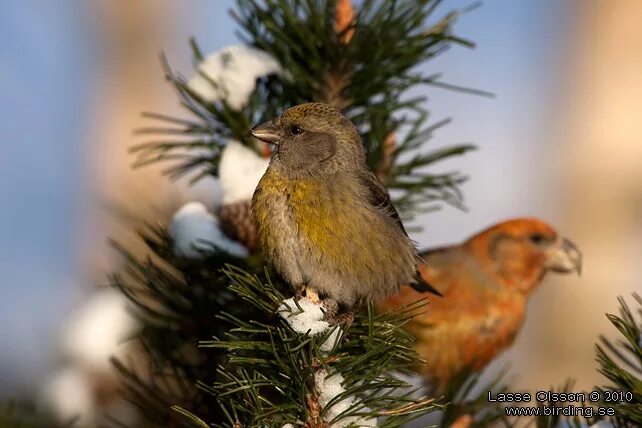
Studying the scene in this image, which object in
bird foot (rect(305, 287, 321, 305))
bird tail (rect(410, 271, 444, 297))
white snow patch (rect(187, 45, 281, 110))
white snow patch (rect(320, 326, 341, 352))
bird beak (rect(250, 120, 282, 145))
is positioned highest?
white snow patch (rect(187, 45, 281, 110))

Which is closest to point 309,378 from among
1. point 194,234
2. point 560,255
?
point 194,234

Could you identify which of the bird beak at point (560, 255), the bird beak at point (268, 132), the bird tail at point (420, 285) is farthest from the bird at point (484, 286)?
the bird beak at point (268, 132)

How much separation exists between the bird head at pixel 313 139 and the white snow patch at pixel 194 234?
32 centimetres

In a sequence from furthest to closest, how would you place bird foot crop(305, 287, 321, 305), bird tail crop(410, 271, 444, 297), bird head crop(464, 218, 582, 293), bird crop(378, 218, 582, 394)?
bird head crop(464, 218, 582, 293) < bird crop(378, 218, 582, 394) < bird tail crop(410, 271, 444, 297) < bird foot crop(305, 287, 321, 305)

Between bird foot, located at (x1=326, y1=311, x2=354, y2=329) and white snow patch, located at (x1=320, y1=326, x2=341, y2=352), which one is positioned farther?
bird foot, located at (x1=326, y1=311, x2=354, y2=329)

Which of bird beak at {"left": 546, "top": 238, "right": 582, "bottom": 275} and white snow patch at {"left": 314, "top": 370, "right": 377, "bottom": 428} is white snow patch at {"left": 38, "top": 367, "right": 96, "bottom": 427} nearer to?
white snow patch at {"left": 314, "top": 370, "right": 377, "bottom": 428}

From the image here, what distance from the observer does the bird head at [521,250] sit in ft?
13.6

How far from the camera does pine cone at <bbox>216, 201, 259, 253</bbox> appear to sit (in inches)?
105

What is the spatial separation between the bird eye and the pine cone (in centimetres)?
198

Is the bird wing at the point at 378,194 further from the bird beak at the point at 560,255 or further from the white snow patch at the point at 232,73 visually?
the bird beak at the point at 560,255

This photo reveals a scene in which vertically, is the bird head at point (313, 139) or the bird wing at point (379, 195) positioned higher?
the bird head at point (313, 139)

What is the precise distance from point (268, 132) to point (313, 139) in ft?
0.67

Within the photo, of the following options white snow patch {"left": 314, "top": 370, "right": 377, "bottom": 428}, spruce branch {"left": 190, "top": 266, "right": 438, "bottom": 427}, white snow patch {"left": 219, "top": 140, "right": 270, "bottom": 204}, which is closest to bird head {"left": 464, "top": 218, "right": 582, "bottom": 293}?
white snow patch {"left": 219, "top": 140, "right": 270, "bottom": 204}

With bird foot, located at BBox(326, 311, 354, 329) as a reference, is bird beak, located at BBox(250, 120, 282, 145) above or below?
above
